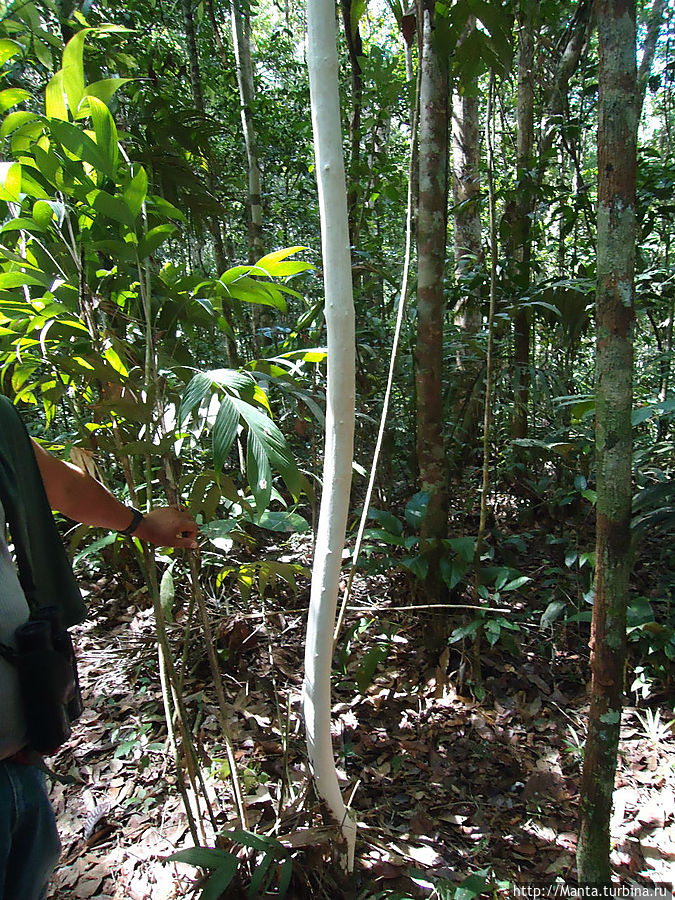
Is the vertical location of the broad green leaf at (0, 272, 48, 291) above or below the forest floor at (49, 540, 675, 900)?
above

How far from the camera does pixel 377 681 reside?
239 cm

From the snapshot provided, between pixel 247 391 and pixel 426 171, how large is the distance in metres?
1.53

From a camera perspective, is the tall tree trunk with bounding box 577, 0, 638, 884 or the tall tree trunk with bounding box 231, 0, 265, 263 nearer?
the tall tree trunk with bounding box 577, 0, 638, 884

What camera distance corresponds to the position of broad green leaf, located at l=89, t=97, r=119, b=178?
1.24 metres

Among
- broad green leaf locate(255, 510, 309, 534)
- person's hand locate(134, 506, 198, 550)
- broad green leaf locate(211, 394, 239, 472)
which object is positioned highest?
A: broad green leaf locate(211, 394, 239, 472)

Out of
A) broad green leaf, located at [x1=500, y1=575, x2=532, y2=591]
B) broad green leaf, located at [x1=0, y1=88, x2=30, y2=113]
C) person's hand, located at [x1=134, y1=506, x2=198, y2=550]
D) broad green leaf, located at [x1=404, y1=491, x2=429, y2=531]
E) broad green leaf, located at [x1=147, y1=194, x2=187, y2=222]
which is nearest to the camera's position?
person's hand, located at [x1=134, y1=506, x2=198, y2=550]

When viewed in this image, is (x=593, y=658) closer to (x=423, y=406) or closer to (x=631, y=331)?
(x=631, y=331)

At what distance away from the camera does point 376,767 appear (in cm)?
205

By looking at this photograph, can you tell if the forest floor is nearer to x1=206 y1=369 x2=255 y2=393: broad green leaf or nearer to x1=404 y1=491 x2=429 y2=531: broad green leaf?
x1=404 y1=491 x2=429 y2=531: broad green leaf

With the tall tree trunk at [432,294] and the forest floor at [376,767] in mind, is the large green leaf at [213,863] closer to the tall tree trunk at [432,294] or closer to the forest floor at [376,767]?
the forest floor at [376,767]

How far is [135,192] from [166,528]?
2.45 ft

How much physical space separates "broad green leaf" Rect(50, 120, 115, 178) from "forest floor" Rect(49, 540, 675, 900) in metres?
1.15

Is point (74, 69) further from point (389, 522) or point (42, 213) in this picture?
point (389, 522)

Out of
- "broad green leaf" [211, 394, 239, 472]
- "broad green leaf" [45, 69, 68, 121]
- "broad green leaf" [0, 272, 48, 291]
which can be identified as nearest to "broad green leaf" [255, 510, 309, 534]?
"broad green leaf" [211, 394, 239, 472]
